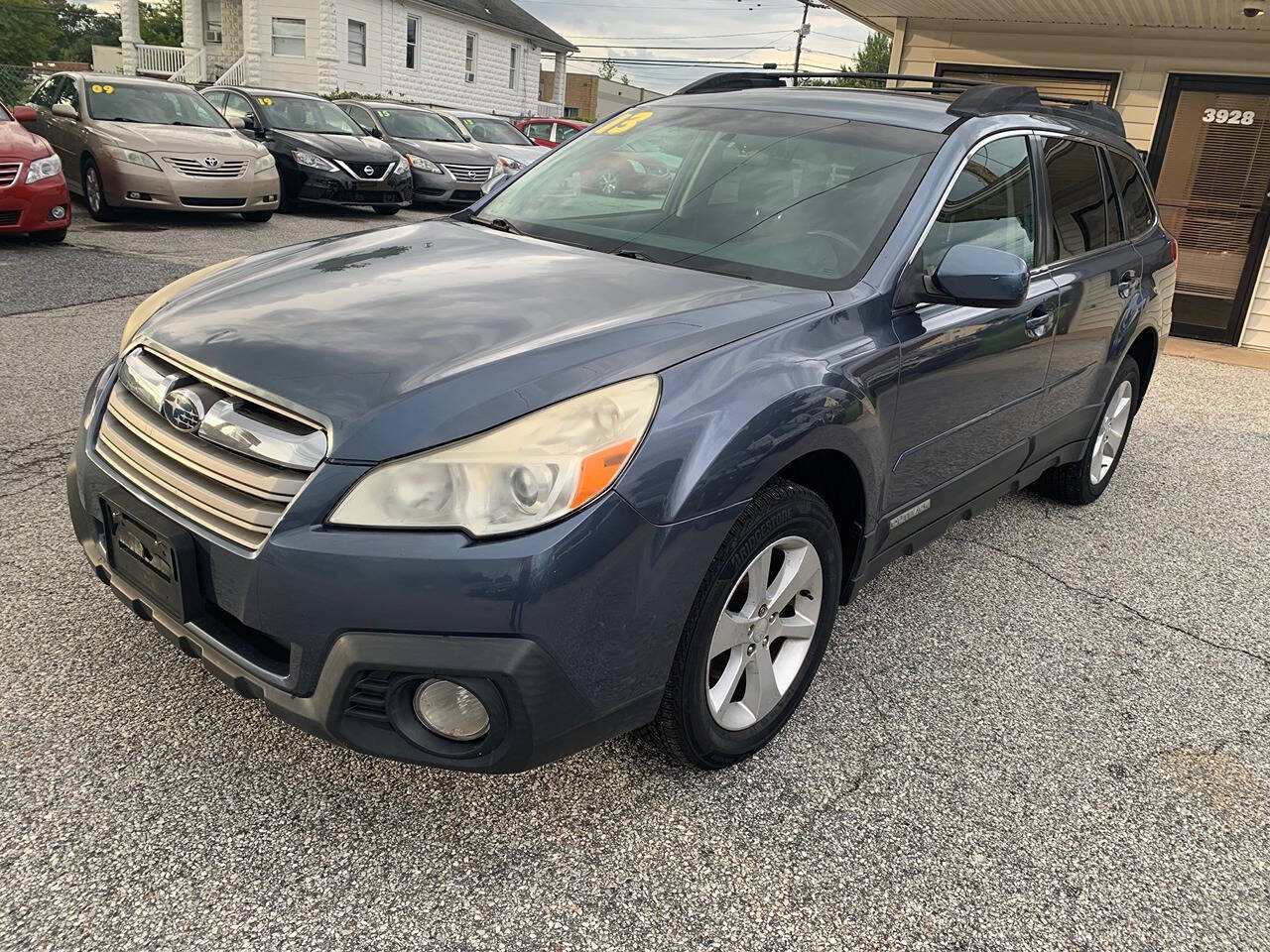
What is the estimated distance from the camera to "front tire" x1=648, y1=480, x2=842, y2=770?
7.32ft

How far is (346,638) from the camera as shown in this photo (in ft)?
6.26

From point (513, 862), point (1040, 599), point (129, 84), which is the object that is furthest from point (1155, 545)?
point (129, 84)

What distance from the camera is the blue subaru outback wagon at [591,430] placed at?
1918 mm

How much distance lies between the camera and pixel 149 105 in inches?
439

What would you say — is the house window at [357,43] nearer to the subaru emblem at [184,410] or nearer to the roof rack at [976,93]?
the roof rack at [976,93]

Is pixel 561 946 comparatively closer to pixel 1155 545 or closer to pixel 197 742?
pixel 197 742

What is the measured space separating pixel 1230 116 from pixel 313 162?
10197mm

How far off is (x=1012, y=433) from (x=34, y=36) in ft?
210

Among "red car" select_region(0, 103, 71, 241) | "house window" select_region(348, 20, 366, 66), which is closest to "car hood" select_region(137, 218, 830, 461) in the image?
"red car" select_region(0, 103, 71, 241)

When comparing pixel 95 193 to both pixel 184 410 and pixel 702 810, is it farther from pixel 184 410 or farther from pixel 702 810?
pixel 702 810

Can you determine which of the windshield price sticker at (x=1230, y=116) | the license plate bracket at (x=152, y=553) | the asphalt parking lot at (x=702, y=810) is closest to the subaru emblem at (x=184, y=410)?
the license plate bracket at (x=152, y=553)

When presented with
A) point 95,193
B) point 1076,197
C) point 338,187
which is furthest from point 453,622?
point 338,187

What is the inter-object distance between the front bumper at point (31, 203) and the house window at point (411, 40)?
2463cm

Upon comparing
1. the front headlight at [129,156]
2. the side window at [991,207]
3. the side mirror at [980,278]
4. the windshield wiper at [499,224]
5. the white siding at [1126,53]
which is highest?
the white siding at [1126,53]
